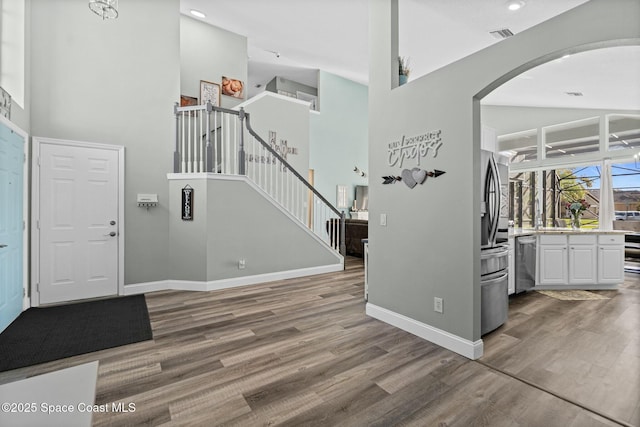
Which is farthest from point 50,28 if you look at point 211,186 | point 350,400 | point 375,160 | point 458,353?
point 458,353

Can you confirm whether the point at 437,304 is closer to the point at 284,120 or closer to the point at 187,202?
the point at 187,202

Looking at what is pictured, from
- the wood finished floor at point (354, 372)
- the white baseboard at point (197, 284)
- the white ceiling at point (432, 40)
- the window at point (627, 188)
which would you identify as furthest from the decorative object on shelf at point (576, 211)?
the white baseboard at point (197, 284)

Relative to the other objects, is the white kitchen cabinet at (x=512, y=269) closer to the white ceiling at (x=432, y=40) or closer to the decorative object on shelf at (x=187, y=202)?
the white ceiling at (x=432, y=40)

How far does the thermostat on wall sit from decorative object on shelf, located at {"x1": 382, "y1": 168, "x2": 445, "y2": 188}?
11.9ft

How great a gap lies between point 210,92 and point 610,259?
8.21m

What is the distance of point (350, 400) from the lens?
2.02 meters

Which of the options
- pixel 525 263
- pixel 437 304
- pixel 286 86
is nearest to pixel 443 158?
pixel 437 304

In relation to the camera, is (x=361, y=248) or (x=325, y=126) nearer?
(x=361, y=248)

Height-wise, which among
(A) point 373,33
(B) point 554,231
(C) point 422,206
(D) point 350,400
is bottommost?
(D) point 350,400

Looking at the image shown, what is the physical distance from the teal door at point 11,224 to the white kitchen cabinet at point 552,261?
22.4 feet

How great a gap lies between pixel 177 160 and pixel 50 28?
2.28 meters

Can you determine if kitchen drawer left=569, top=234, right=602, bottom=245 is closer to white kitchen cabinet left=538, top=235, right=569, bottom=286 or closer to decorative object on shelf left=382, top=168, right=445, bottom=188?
white kitchen cabinet left=538, top=235, right=569, bottom=286

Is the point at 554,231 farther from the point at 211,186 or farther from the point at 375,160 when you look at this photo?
the point at 211,186

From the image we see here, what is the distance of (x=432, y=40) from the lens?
5.24 m
